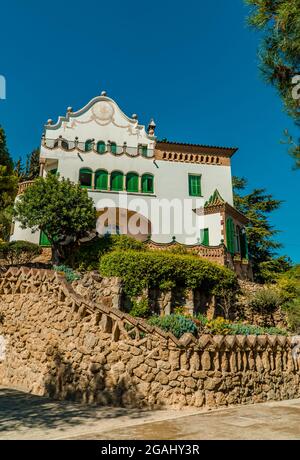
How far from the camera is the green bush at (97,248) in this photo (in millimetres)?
18641

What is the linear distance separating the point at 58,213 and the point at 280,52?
13.3 meters

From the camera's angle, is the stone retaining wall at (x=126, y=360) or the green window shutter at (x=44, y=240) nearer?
the stone retaining wall at (x=126, y=360)

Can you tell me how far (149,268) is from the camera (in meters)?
15.9

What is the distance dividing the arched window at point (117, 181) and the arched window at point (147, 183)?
156 cm

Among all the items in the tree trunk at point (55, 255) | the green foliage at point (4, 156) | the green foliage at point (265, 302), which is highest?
the green foliage at point (4, 156)

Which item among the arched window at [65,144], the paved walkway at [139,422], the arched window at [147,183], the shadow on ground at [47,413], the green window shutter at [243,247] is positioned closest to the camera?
the paved walkway at [139,422]

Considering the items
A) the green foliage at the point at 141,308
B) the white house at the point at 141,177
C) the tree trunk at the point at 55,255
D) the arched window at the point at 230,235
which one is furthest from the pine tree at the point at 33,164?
the green foliage at the point at 141,308

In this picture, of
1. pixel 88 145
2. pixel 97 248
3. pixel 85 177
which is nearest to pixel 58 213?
pixel 97 248

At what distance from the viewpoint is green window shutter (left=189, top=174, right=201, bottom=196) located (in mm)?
25672

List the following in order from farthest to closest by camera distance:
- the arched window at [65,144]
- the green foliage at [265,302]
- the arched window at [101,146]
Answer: the arched window at [101,146] < the arched window at [65,144] < the green foliage at [265,302]

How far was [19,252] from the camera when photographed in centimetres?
2020

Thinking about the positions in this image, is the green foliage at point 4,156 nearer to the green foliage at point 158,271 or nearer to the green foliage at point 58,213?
the green foliage at point 58,213

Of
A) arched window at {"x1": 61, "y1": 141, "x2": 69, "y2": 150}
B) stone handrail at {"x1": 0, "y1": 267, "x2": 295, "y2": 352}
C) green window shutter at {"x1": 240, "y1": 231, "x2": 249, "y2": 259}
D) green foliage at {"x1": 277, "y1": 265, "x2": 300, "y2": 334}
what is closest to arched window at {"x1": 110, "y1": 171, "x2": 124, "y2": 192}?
arched window at {"x1": 61, "y1": 141, "x2": 69, "y2": 150}
